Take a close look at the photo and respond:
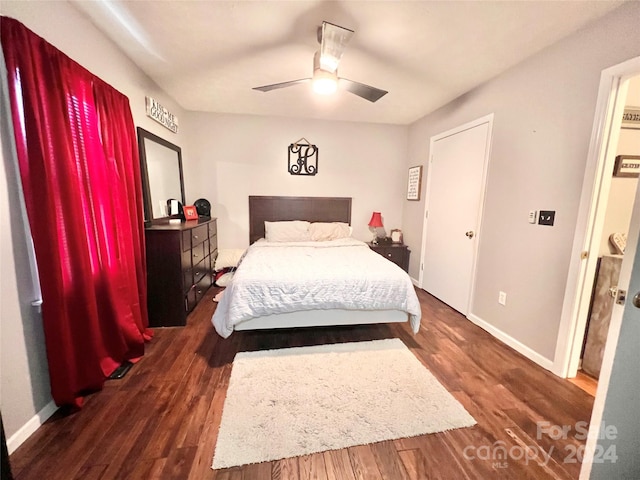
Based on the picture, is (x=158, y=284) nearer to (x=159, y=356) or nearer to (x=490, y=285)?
(x=159, y=356)

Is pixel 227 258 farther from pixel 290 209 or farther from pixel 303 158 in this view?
pixel 303 158

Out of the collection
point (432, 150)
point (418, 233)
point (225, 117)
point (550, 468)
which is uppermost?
point (225, 117)

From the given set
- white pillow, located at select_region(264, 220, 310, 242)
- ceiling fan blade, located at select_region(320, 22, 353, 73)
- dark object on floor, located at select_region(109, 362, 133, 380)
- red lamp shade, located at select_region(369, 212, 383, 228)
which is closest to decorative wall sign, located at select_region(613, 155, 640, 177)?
ceiling fan blade, located at select_region(320, 22, 353, 73)

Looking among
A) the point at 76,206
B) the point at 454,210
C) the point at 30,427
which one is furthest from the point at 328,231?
the point at 30,427

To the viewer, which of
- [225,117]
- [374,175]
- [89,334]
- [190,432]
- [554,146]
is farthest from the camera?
[374,175]

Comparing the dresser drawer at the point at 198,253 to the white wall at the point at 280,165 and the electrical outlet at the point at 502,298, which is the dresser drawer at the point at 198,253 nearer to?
the white wall at the point at 280,165

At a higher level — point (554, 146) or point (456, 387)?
point (554, 146)

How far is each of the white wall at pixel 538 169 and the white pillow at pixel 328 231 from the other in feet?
6.03

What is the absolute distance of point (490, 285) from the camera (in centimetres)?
254

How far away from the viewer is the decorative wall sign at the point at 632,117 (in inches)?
72.8

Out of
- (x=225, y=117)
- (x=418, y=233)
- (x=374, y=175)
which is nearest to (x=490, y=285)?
(x=418, y=233)

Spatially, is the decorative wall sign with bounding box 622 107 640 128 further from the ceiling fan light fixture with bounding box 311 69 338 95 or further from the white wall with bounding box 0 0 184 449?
the white wall with bounding box 0 0 184 449

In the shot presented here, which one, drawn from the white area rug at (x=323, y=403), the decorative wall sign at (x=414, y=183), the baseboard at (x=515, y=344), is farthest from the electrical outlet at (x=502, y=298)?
the decorative wall sign at (x=414, y=183)

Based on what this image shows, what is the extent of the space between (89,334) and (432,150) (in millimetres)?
3903
